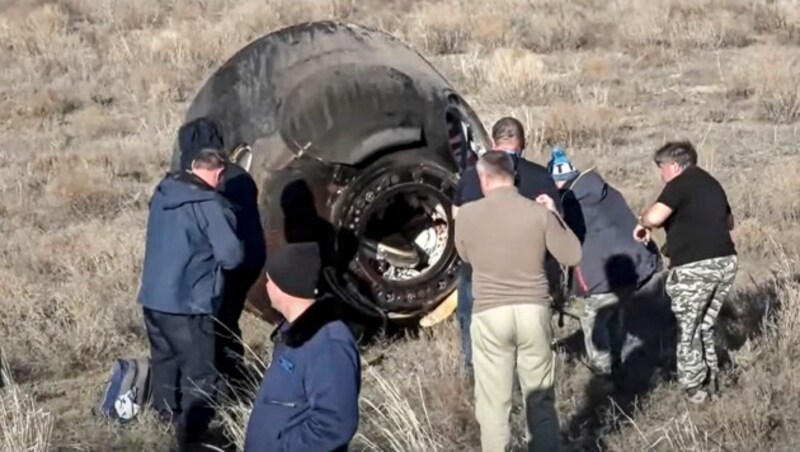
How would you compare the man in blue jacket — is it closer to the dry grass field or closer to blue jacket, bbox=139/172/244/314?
blue jacket, bbox=139/172/244/314

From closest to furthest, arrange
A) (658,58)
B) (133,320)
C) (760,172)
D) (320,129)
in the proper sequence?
(320,129) → (133,320) → (760,172) → (658,58)

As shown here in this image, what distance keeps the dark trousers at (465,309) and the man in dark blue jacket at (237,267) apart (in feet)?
3.91

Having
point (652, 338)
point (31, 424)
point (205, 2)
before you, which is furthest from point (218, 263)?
point (205, 2)

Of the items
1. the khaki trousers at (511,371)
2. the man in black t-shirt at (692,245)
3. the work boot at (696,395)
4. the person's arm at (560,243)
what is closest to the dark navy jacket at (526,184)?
the man in black t-shirt at (692,245)

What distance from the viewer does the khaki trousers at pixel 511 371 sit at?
7156mm

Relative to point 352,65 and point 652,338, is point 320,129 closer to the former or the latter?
point 352,65

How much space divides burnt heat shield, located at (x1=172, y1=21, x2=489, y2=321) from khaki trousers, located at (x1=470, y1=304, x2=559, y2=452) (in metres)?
2.13

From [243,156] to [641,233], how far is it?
260cm

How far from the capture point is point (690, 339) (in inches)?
331

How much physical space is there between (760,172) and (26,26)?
15.5 meters

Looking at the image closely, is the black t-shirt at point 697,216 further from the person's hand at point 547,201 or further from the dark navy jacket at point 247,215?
the dark navy jacket at point 247,215

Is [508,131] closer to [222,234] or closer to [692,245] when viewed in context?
[692,245]

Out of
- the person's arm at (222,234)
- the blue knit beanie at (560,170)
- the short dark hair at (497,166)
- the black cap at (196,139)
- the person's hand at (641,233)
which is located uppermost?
the short dark hair at (497,166)

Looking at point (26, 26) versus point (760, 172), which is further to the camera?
point (26, 26)
